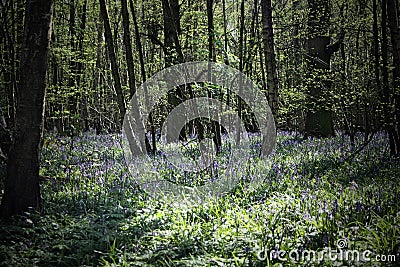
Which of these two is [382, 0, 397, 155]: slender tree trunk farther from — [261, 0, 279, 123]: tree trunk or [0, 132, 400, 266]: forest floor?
[261, 0, 279, 123]: tree trunk

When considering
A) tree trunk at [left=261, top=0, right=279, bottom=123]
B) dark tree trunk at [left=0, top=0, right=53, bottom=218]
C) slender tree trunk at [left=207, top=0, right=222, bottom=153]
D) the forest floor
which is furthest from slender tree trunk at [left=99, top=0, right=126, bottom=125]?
dark tree trunk at [left=0, top=0, right=53, bottom=218]

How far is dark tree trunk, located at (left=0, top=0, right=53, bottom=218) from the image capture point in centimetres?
513

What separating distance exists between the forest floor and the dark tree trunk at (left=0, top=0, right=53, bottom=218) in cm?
36

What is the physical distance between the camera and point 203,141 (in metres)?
9.10

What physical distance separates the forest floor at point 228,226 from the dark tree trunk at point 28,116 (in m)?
0.36

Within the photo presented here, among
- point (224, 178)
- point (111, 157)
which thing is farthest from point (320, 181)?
point (111, 157)

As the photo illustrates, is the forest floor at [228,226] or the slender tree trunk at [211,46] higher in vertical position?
the slender tree trunk at [211,46]

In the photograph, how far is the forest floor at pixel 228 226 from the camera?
3691 millimetres

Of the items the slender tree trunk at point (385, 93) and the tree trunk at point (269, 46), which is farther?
the tree trunk at point (269, 46)

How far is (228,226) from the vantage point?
458 cm

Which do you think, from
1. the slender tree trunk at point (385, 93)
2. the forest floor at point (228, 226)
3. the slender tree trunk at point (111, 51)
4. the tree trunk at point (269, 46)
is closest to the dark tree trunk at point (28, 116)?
the forest floor at point (228, 226)

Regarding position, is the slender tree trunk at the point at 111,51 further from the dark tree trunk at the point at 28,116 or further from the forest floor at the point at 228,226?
the dark tree trunk at the point at 28,116

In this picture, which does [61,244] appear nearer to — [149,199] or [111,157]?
[149,199]

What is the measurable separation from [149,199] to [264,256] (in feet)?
9.39
